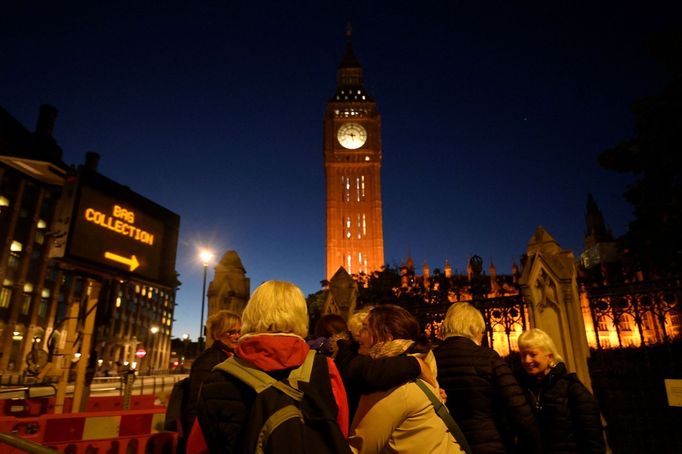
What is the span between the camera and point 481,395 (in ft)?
11.0

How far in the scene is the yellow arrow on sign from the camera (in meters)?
7.45

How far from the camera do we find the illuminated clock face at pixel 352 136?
266ft

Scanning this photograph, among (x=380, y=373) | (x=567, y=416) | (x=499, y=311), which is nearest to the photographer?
(x=380, y=373)

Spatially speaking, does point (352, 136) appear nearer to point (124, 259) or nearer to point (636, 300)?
point (124, 259)

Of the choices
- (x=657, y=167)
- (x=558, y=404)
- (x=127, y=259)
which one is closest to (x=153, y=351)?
(x=127, y=259)

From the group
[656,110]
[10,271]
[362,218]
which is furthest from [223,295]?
[362,218]

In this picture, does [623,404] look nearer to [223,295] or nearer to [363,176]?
[223,295]

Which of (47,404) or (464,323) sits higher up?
(464,323)

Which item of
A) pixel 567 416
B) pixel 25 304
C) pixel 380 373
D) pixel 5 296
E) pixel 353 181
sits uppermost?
pixel 353 181

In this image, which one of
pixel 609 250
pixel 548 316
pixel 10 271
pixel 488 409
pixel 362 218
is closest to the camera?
pixel 488 409

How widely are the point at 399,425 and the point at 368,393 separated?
0.24 m

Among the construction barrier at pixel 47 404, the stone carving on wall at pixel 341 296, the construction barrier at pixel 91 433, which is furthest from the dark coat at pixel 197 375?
the stone carving on wall at pixel 341 296

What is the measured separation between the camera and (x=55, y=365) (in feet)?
23.9

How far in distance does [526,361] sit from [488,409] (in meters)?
0.90
